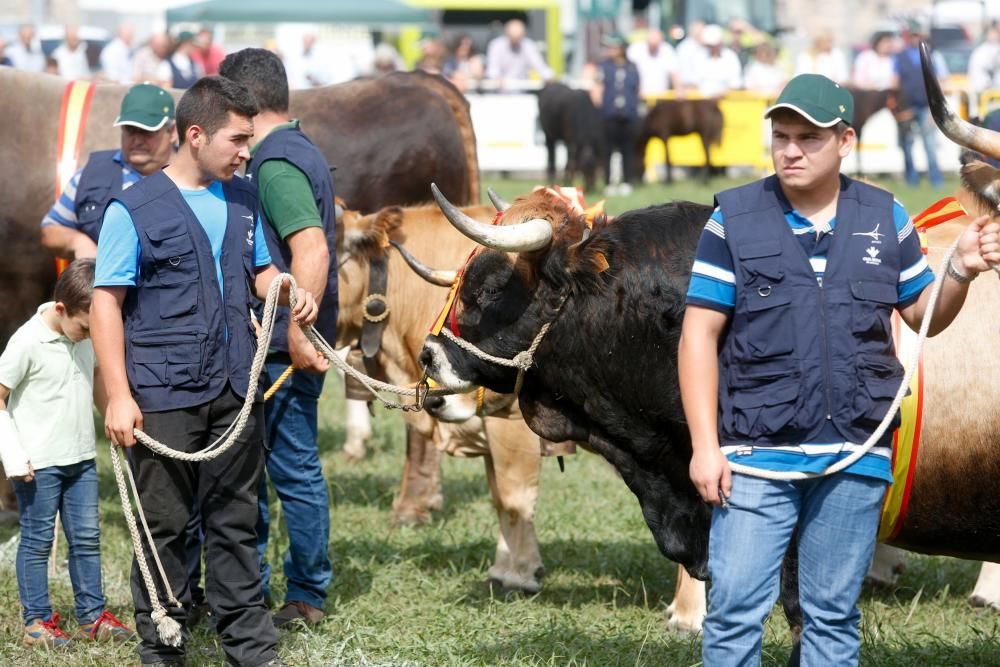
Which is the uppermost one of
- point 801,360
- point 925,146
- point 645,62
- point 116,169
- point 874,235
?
point 874,235

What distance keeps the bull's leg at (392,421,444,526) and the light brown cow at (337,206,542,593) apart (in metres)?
0.76

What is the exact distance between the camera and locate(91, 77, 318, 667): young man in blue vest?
458 cm

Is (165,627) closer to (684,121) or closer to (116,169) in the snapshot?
(116,169)

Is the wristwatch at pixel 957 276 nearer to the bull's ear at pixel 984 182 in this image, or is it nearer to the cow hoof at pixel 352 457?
the bull's ear at pixel 984 182

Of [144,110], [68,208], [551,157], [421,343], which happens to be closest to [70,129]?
[68,208]

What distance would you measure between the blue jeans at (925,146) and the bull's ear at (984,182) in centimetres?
1954

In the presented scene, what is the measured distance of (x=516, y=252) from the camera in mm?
4516

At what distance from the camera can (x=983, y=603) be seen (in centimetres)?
595

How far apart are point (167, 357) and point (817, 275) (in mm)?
2293

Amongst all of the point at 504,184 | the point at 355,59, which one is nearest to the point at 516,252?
the point at 504,184

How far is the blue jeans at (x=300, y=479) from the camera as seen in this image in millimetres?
5676

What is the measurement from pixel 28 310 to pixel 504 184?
51.6ft

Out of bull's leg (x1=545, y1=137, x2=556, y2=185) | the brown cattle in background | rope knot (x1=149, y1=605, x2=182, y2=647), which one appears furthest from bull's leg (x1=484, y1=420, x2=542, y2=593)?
bull's leg (x1=545, y1=137, x2=556, y2=185)

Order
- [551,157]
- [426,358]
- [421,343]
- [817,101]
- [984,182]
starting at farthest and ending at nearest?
1. [551,157]
2. [421,343]
3. [426,358]
4. [984,182]
5. [817,101]
